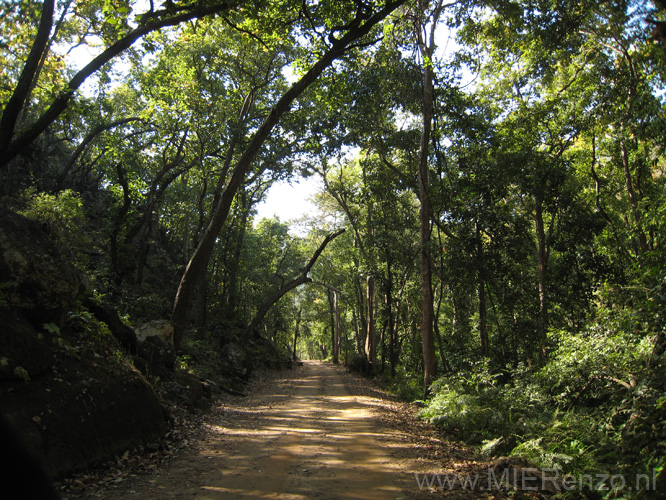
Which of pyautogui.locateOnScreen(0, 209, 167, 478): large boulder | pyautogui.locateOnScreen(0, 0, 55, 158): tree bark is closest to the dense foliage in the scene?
pyautogui.locateOnScreen(0, 0, 55, 158): tree bark

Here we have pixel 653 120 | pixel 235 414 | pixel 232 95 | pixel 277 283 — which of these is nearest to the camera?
pixel 653 120

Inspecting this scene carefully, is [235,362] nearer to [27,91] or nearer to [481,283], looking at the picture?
[481,283]

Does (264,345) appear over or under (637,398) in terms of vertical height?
under

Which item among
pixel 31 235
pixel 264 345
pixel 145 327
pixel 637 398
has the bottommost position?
pixel 264 345

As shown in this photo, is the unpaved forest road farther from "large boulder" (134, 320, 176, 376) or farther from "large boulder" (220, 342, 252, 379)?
"large boulder" (220, 342, 252, 379)

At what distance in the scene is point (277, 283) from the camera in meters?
34.8

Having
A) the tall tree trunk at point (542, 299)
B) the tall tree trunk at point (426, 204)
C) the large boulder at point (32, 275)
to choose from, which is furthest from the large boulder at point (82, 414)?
the tall tree trunk at point (542, 299)

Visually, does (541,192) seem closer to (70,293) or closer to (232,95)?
(70,293)

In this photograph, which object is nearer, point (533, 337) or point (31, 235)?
point (31, 235)

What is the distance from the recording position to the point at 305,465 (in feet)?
19.5

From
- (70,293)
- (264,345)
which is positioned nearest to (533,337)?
(70,293)

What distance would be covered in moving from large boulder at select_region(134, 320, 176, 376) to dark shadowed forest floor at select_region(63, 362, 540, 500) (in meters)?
1.74

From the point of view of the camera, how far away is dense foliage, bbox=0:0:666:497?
22.6 ft

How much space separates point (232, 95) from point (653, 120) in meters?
16.5
